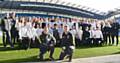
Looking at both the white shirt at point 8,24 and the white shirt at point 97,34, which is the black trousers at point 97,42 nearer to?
the white shirt at point 97,34

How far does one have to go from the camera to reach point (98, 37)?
2319cm

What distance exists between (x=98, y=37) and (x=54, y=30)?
3706mm

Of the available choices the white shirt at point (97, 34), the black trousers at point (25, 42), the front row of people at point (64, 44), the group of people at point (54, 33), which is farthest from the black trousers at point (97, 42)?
the front row of people at point (64, 44)

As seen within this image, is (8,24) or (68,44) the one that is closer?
(68,44)

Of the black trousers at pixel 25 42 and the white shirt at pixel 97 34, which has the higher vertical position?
the black trousers at pixel 25 42

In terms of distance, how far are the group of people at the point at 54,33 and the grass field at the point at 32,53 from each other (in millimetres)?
552

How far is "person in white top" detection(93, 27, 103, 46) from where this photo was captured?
23031 mm

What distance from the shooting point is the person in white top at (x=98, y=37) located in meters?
23.0

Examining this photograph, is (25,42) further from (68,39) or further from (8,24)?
(68,39)

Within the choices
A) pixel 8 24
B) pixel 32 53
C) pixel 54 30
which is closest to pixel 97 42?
pixel 54 30

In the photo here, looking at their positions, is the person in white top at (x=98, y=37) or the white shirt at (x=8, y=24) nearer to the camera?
the white shirt at (x=8, y=24)

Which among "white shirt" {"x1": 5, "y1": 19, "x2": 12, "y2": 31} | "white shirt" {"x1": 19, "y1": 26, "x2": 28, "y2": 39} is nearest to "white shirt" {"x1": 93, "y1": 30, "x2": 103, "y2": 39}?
"white shirt" {"x1": 19, "y1": 26, "x2": 28, "y2": 39}

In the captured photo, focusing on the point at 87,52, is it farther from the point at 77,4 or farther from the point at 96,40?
the point at 77,4

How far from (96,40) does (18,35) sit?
19.2 feet
